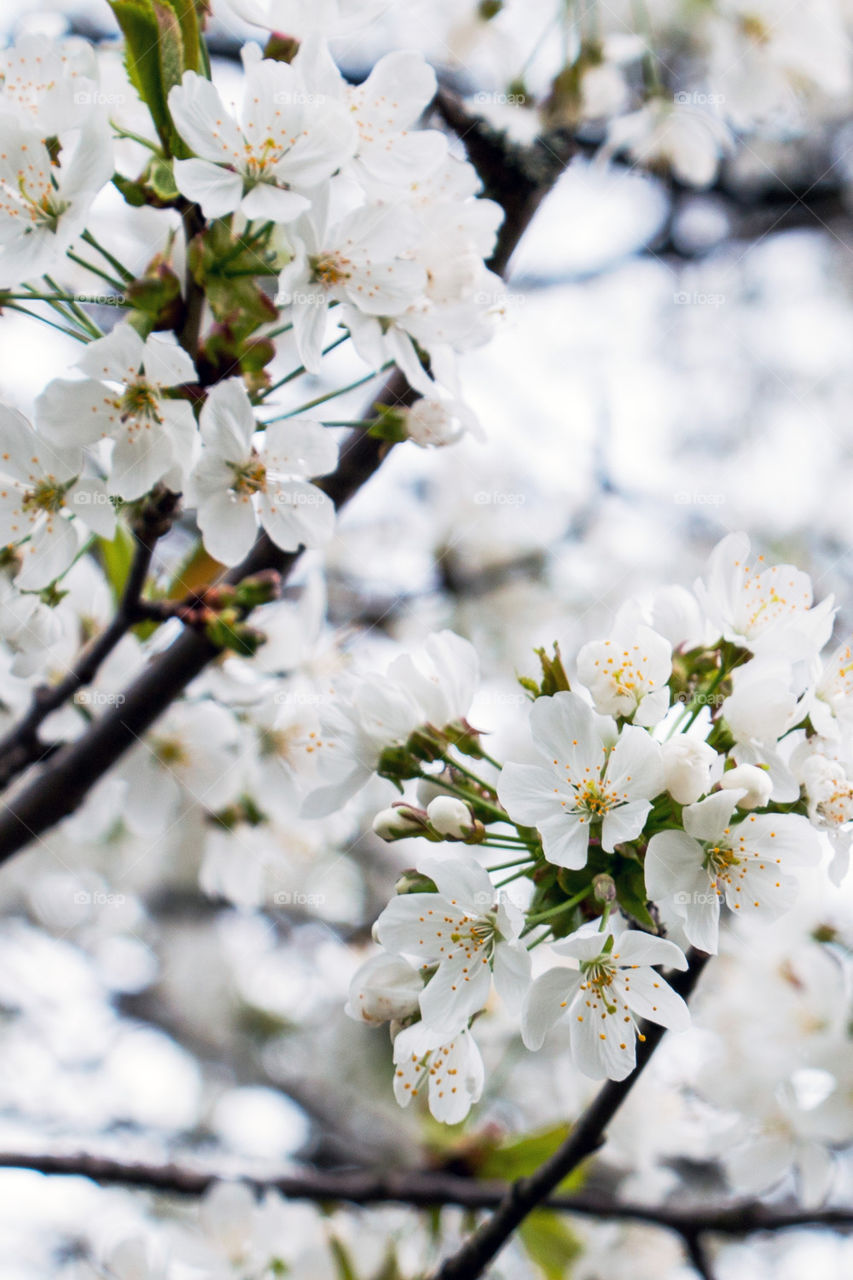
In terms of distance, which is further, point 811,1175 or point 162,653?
point 811,1175

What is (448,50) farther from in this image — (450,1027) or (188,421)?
(450,1027)

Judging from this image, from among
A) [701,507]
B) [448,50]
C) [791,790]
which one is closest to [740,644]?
[791,790]

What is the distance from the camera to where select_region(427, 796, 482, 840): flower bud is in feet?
3.05

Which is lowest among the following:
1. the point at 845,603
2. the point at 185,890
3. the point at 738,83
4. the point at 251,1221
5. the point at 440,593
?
the point at 845,603

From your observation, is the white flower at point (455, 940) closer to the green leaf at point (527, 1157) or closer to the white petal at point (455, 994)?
the white petal at point (455, 994)

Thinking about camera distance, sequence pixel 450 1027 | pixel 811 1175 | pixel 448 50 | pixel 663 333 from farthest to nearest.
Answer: pixel 663 333, pixel 448 50, pixel 811 1175, pixel 450 1027

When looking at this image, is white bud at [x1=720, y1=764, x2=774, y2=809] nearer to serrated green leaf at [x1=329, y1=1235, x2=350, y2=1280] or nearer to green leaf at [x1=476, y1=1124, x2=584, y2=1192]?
green leaf at [x1=476, y1=1124, x2=584, y2=1192]

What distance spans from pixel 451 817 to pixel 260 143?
66 cm

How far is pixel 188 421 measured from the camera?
3.38 feet

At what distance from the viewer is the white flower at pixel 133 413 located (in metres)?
0.99

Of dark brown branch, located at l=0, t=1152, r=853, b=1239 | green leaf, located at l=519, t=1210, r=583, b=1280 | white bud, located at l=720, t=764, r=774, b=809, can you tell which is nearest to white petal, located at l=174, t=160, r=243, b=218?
white bud, located at l=720, t=764, r=774, b=809

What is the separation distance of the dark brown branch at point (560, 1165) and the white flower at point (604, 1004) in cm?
4

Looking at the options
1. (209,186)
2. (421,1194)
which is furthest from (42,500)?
(421,1194)

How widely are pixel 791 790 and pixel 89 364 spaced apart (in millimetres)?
762
